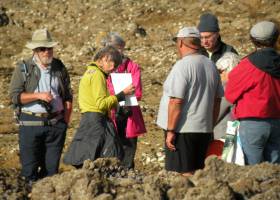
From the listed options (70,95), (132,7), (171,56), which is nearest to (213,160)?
(70,95)

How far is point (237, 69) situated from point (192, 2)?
2018cm

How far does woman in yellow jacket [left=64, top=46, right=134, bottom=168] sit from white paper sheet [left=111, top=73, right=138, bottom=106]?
23cm

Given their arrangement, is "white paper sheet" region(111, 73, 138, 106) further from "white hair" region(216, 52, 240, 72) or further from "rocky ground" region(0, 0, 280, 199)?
"rocky ground" region(0, 0, 280, 199)

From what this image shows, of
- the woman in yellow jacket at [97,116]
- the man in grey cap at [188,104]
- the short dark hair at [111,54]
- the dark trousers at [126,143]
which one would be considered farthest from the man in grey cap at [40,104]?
the man in grey cap at [188,104]

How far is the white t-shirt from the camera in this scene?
6059 mm

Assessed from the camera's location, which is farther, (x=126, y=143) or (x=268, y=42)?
(x=126, y=143)

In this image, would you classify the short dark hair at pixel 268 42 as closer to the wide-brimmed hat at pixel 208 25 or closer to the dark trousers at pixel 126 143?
the wide-brimmed hat at pixel 208 25

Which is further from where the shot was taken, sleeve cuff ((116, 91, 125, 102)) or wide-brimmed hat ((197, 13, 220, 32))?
wide-brimmed hat ((197, 13, 220, 32))

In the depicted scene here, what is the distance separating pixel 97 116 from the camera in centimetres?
667

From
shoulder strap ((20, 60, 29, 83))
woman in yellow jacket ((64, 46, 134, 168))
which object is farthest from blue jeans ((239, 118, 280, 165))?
shoulder strap ((20, 60, 29, 83))

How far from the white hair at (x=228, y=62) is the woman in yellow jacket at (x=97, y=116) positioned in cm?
98

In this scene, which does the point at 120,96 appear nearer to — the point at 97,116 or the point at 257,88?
the point at 97,116

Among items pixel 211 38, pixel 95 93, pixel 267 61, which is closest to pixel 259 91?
pixel 267 61

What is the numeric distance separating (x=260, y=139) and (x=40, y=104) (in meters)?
2.12
